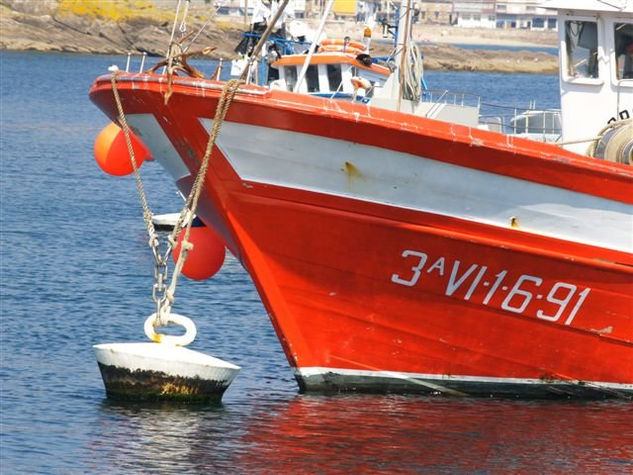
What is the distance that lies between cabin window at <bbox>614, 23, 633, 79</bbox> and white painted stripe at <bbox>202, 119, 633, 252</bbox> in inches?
74.2

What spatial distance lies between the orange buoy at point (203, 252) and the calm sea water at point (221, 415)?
3.84 ft

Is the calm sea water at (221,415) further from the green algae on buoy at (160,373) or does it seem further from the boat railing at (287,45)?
the boat railing at (287,45)

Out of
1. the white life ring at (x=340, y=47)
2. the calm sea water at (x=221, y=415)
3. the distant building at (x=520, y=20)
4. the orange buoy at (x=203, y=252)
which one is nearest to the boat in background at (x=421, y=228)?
the calm sea water at (x=221, y=415)

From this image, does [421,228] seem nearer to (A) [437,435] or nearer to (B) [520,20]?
(A) [437,435]

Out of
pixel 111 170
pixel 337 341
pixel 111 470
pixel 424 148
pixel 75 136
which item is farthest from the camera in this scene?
pixel 75 136

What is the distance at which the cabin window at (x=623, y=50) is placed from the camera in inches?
555

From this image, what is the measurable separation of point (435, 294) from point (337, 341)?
42.1 inches

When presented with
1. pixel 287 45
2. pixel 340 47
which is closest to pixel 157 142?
pixel 340 47

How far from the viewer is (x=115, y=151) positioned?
52.4ft

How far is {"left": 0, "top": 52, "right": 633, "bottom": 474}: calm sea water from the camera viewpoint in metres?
12.1

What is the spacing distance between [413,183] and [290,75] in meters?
26.8

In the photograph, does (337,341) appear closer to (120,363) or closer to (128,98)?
(120,363)

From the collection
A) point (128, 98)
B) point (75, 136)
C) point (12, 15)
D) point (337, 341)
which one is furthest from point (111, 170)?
point (12, 15)

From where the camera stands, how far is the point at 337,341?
13.6 metres
